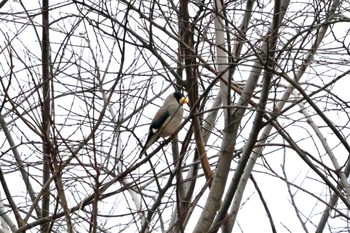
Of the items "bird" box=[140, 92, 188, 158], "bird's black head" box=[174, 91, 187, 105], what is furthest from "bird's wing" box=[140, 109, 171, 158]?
Result: "bird's black head" box=[174, 91, 187, 105]

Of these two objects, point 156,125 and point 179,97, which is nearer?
point 179,97

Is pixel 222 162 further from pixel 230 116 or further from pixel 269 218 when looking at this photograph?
pixel 269 218

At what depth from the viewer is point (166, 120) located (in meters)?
7.04

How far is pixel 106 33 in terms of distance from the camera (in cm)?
527

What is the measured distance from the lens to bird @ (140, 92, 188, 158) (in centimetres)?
663

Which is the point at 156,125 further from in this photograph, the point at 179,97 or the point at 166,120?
the point at 179,97

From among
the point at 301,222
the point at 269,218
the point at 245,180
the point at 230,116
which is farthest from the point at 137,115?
the point at 301,222

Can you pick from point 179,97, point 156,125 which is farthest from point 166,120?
point 179,97

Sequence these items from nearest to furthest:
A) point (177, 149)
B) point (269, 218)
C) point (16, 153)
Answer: point (269, 218), point (16, 153), point (177, 149)

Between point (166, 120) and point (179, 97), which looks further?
point (166, 120)

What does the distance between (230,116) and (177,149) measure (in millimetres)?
1493

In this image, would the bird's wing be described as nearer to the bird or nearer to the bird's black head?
the bird

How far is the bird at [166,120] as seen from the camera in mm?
6627

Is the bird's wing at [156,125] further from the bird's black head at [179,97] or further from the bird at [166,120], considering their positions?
the bird's black head at [179,97]
